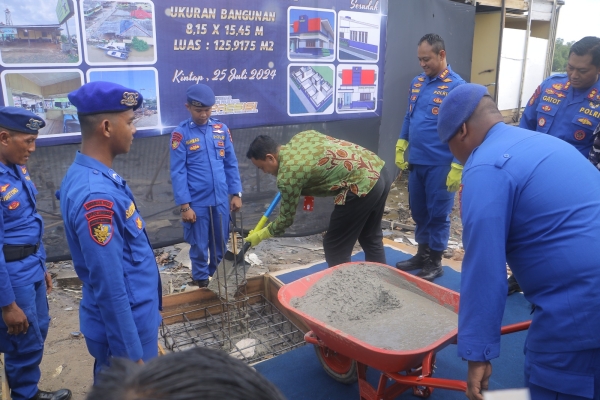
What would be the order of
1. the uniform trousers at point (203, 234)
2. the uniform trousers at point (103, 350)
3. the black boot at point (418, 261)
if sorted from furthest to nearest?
the black boot at point (418, 261) < the uniform trousers at point (203, 234) < the uniform trousers at point (103, 350)

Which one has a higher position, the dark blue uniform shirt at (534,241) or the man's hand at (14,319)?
the dark blue uniform shirt at (534,241)

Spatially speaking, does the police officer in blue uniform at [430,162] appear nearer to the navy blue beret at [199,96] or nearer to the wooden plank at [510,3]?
the navy blue beret at [199,96]

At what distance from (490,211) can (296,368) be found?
6.09ft

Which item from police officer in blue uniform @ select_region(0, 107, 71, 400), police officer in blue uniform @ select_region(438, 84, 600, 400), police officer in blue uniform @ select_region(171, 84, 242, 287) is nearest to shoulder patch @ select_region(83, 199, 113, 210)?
police officer in blue uniform @ select_region(0, 107, 71, 400)

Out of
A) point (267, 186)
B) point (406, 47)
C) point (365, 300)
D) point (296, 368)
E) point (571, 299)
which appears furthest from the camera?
point (406, 47)

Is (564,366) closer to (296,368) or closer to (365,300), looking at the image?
(365,300)

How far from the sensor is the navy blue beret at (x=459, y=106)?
158 centimetres

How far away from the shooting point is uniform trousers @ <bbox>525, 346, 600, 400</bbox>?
4.54ft

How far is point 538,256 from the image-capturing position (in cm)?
144

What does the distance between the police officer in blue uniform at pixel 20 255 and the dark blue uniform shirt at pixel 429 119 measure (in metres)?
2.85

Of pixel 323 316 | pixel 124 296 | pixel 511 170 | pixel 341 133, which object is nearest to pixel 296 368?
pixel 323 316

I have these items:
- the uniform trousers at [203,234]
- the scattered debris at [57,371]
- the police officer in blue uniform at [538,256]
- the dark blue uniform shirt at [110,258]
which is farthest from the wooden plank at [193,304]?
the police officer in blue uniform at [538,256]

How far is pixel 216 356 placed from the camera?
24.6 inches

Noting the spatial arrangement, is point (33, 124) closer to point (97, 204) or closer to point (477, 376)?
point (97, 204)
